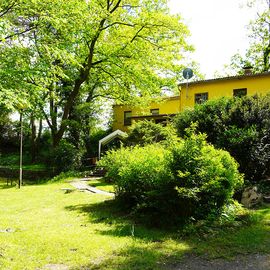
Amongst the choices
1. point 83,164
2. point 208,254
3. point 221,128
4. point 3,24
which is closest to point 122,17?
point 83,164

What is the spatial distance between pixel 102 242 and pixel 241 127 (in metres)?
7.32

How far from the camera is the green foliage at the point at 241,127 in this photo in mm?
10875

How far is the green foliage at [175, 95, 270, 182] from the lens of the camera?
1088 cm

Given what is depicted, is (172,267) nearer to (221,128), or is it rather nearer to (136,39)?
(221,128)

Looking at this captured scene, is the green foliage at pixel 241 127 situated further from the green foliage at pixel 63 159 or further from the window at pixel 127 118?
the window at pixel 127 118

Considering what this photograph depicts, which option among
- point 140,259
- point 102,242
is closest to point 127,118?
point 102,242

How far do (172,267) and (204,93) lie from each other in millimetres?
21931

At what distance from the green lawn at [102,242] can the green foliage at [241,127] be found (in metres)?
2.42

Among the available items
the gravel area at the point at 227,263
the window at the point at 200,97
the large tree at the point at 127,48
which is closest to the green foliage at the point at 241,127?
the gravel area at the point at 227,263

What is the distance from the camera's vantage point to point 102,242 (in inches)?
247

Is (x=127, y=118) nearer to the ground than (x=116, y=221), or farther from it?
farther from it

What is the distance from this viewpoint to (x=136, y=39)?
82.0ft

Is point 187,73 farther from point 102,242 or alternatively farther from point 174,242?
point 102,242

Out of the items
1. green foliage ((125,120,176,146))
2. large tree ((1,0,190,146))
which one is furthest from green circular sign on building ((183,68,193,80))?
green foliage ((125,120,176,146))
